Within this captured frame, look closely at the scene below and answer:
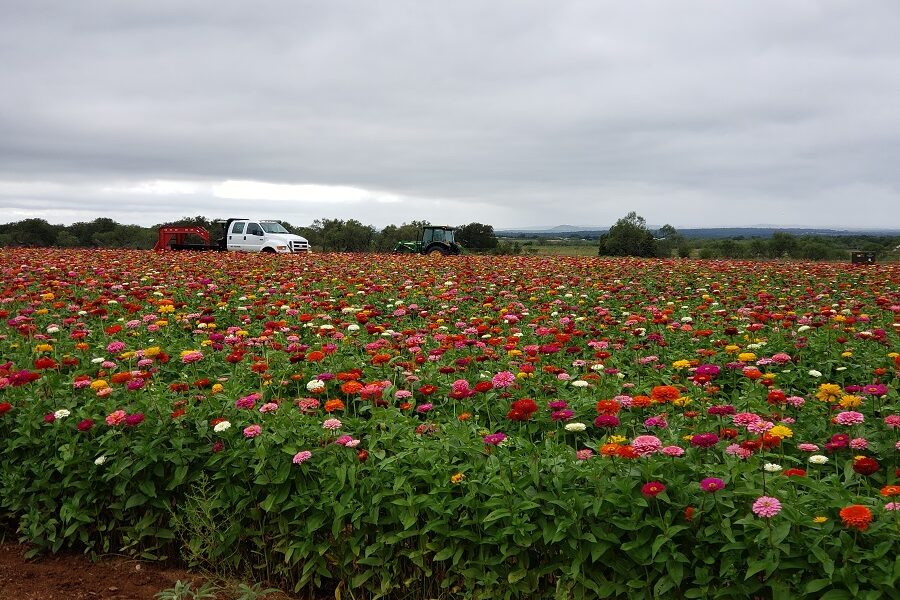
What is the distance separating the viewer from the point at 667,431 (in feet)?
11.1

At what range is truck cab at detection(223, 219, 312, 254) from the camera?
86.1ft

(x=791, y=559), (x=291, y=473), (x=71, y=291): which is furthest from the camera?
(x=71, y=291)

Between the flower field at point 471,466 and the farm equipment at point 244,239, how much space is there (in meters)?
20.7

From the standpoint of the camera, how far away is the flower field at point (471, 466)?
2580mm

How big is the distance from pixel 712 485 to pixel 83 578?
3.21 meters

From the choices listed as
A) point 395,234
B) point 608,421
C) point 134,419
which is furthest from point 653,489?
point 395,234

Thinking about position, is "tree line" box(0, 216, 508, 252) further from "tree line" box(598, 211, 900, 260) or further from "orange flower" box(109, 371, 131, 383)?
"orange flower" box(109, 371, 131, 383)

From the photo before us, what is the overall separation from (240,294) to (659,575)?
7.19 m

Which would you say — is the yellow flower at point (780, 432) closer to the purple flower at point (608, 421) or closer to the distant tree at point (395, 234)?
the purple flower at point (608, 421)

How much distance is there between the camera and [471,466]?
305 cm

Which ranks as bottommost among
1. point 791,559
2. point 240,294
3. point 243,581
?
point 243,581

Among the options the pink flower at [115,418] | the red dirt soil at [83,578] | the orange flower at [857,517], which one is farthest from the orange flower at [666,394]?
the pink flower at [115,418]

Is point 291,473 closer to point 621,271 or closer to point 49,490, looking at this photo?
point 49,490

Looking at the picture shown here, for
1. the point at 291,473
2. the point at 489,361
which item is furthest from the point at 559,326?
the point at 291,473
